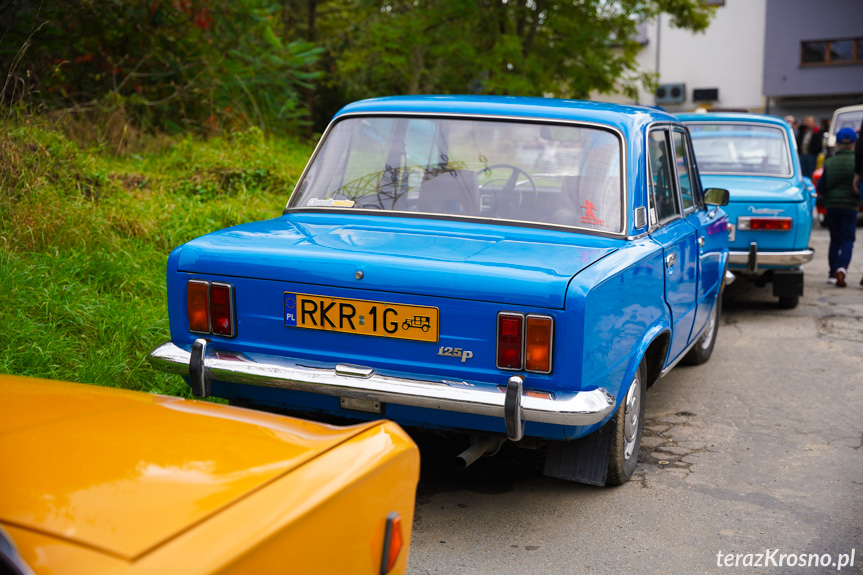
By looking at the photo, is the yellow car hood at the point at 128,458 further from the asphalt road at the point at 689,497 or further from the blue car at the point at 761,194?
the blue car at the point at 761,194

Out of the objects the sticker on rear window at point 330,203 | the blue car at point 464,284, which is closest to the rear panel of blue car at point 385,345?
the blue car at point 464,284

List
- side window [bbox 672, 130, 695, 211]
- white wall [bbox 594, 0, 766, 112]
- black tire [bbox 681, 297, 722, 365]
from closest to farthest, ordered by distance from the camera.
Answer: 1. side window [bbox 672, 130, 695, 211]
2. black tire [bbox 681, 297, 722, 365]
3. white wall [bbox 594, 0, 766, 112]

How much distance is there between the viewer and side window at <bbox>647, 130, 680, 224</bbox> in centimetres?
428

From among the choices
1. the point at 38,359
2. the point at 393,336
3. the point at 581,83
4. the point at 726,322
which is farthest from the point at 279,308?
the point at 581,83

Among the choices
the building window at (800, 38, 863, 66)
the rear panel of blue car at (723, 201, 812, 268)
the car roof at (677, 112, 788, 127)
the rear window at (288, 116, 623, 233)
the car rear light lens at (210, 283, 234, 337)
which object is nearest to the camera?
the car rear light lens at (210, 283, 234, 337)

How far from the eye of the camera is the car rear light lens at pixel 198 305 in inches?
138

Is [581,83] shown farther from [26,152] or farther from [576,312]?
[576,312]

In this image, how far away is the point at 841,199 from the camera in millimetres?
9383

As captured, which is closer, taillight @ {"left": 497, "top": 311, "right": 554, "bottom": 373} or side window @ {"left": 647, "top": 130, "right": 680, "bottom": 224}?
taillight @ {"left": 497, "top": 311, "right": 554, "bottom": 373}

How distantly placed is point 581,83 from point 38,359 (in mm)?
12757

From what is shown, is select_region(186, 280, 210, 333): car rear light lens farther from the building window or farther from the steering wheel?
the building window

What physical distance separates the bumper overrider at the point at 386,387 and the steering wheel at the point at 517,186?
3.85 feet

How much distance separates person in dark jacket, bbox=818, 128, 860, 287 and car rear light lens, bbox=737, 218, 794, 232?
202cm

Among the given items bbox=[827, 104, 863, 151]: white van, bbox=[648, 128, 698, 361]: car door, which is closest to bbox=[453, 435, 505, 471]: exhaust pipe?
bbox=[648, 128, 698, 361]: car door
